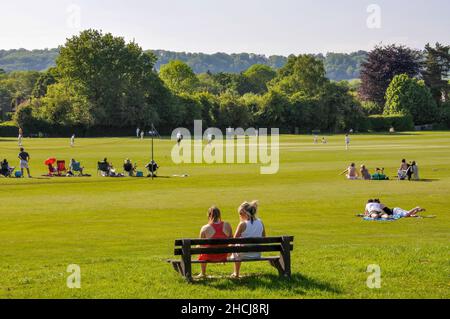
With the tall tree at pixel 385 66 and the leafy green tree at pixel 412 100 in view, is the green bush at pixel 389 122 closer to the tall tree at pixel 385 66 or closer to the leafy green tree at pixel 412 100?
the leafy green tree at pixel 412 100

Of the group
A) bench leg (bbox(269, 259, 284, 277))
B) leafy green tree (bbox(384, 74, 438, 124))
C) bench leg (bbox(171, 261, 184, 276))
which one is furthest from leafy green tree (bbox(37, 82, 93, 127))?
bench leg (bbox(269, 259, 284, 277))

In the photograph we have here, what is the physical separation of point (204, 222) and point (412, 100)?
14020 centimetres

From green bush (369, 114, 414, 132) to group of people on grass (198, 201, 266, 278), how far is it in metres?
141

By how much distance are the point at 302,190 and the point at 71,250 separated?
2039cm

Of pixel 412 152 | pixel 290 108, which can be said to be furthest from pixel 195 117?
pixel 412 152

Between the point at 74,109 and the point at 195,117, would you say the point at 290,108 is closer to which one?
the point at 195,117

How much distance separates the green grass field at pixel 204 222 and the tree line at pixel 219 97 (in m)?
76.5

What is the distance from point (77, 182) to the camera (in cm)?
4406

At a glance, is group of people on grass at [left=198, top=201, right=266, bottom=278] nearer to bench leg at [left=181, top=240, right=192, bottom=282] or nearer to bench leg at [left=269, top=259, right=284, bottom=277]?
bench leg at [left=269, top=259, right=284, bottom=277]

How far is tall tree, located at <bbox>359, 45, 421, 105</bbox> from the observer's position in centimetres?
17600

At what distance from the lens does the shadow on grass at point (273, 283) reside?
43.3 ft

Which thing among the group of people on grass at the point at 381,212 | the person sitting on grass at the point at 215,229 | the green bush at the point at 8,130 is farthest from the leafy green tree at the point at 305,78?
the person sitting on grass at the point at 215,229

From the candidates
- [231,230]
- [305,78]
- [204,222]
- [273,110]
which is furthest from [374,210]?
[305,78]

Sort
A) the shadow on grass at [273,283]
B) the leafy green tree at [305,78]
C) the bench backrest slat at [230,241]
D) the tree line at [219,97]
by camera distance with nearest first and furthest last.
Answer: the shadow on grass at [273,283] < the bench backrest slat at [230,241] < the tree line at [219,97] < the leafy green tree at [305,78]
